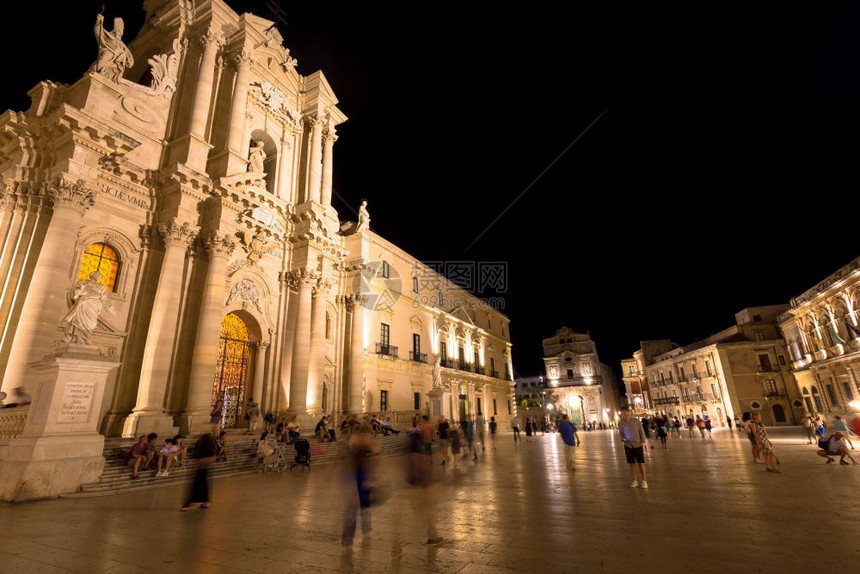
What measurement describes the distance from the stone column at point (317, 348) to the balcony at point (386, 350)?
5786 mm

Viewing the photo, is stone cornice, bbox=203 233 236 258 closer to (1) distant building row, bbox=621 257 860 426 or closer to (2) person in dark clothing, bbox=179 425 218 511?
(2) person in dark clothing, bbox=179 425 218 511

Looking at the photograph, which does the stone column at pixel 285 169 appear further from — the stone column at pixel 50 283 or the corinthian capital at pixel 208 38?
the stone column at pixel 50 283

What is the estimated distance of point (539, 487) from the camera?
7.18 m

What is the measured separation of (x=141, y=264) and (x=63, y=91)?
5914 millimetres

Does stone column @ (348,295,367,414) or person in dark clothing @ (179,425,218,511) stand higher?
stone column @ (348,295,367,414)

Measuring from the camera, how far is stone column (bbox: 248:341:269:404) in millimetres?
15992

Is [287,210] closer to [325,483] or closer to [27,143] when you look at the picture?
[27,143]

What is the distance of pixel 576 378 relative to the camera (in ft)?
184

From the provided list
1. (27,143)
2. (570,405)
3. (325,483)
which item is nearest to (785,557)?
(325,483)

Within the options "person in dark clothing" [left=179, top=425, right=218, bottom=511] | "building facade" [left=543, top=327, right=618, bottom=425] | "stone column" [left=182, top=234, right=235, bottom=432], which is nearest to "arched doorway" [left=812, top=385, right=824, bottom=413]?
"building facade" [left=543, top=327, right=618, bottom=425]

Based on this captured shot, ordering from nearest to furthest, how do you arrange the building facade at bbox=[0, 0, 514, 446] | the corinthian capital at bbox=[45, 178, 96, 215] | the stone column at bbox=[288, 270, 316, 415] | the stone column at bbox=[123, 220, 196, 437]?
the corinthian capital at bbox=[45, 178, 96, 215], the building facade at bbox=[0, 0, 514, 446], the stone column at bbox=[123, 220, 196, 437], the stone column at bbox=[288, 270, 316, 415]

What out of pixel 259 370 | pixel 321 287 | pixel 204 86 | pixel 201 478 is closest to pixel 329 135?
pixel 204 86

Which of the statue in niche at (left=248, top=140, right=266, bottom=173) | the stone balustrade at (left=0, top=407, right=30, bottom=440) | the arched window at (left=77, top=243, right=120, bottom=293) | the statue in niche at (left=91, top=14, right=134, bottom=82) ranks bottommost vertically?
the stone balustrade at (left=0, top=407, right=30, bottom=440)

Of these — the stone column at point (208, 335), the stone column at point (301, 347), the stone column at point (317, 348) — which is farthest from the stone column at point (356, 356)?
the stone column at point (208, 335)
